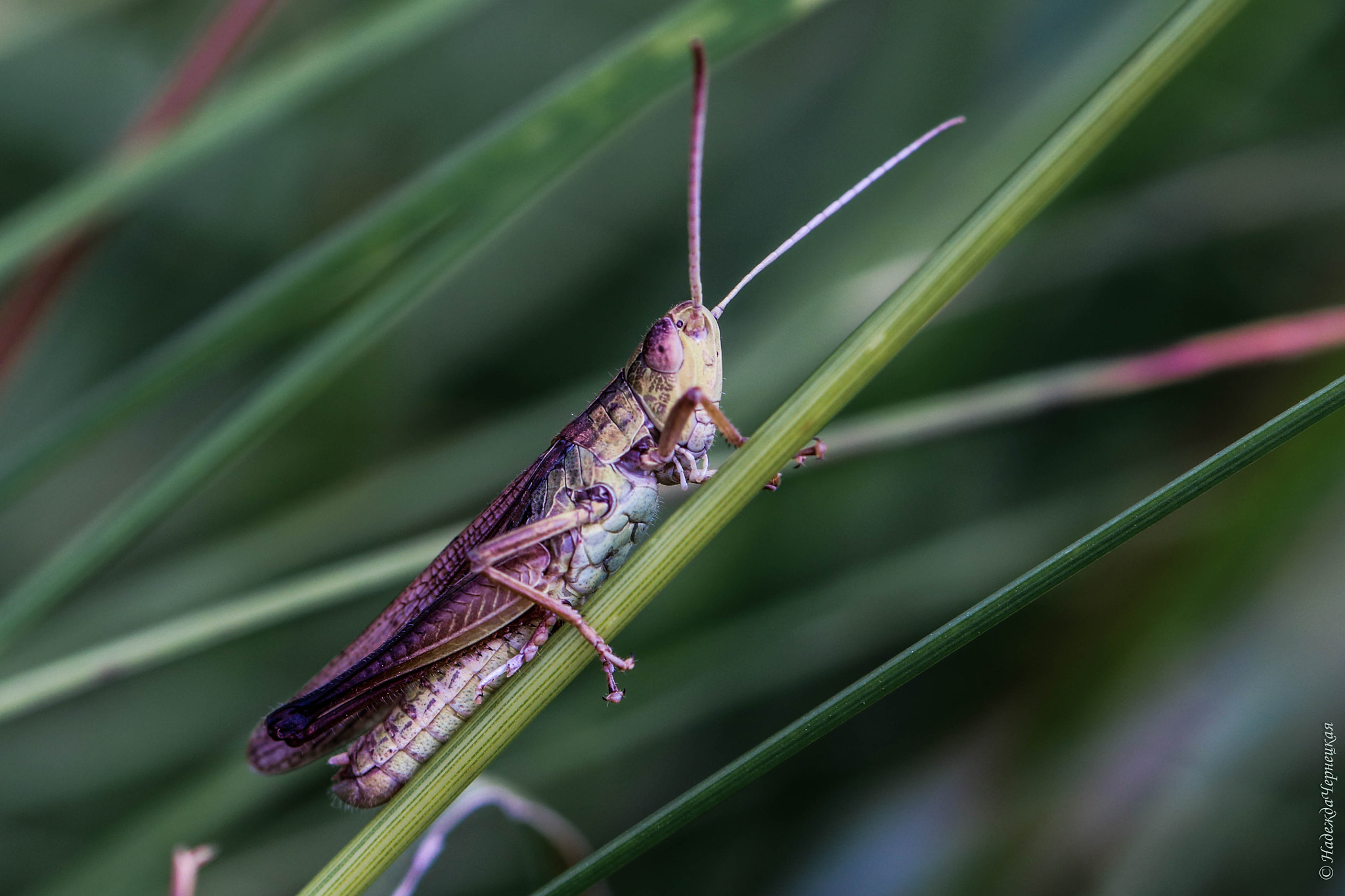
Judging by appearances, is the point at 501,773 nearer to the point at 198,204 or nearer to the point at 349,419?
the point at 349,419

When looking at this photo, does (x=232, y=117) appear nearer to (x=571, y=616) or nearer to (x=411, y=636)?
(x=411, y=636)

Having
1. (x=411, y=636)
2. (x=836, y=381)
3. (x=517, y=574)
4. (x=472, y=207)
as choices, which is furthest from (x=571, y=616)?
(x=472, y=207)

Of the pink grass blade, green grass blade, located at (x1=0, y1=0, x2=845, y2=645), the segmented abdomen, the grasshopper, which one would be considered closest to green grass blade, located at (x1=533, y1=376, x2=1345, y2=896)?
the grasshopper

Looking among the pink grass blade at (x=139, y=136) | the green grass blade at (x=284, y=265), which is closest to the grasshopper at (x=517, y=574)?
the green grass blade at (x=284, y=265)

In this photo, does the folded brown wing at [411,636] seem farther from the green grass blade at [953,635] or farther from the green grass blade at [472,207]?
the green grass blade at [953,635]

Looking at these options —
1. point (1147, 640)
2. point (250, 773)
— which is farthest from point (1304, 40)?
point (250, 773)

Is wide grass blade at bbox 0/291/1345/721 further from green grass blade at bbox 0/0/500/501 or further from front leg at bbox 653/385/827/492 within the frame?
green grass blade at bbox 0/0/500/501
